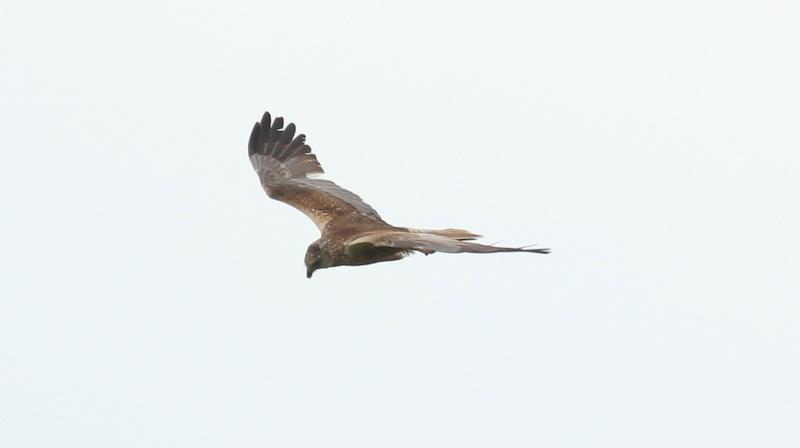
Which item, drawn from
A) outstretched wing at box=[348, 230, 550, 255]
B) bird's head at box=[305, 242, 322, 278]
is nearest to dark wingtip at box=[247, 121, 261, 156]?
bird's head at box=[305, 242, 322, 278]

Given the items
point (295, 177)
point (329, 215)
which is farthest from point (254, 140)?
point (329, 215)

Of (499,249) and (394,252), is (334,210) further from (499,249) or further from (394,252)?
(499,249)

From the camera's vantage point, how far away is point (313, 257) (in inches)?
668

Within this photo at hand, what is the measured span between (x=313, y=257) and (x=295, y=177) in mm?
2752

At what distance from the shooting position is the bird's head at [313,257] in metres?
16.9

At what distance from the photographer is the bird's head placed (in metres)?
16.9

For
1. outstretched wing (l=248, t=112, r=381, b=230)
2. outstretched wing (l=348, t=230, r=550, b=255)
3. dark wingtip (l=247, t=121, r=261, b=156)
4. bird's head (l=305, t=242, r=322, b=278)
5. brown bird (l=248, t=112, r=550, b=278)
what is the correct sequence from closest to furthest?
1. outstretched wing (l=348, t=230, r=550, b=255)
2. brown bird (l=248, t=112, r=550, b=278)
3. bird's head (l=305, t=242, r=322, b=278)
4. outstretched wing (l=248, t=112, r=381, b=230)
5. dark wingtip (l=247, t=121, r=261, b=156)

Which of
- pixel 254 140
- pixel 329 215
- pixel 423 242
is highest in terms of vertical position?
pixel 254 140

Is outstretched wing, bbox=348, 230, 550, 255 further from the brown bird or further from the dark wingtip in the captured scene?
the dark wingtip

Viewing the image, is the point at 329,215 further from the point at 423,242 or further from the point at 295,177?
the point at 423,242

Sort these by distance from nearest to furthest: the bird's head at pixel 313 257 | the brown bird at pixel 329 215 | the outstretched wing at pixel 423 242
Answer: the outstretched wing at pixel 423 242
the brown bird at pixel 329 215
the bird's head at pixel 313 257

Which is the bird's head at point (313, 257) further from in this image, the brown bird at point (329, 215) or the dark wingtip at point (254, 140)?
the dark wingtip at point (254, 140)

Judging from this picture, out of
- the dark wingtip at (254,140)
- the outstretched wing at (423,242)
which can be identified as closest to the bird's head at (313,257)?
the outstretched wing at (423,242)

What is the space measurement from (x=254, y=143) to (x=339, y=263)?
12.7 feet
